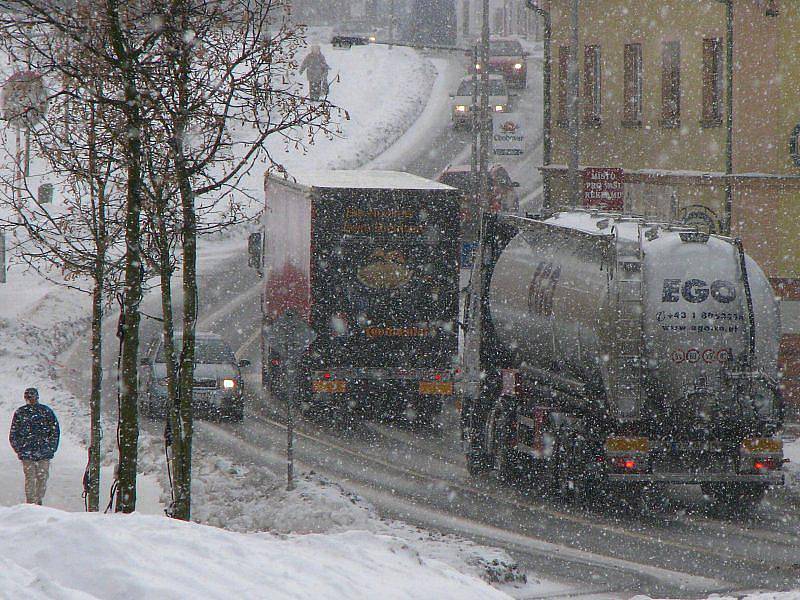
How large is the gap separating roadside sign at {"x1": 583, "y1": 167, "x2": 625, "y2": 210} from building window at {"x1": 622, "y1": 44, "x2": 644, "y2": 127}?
1021 centimetres

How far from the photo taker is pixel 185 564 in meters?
8.58

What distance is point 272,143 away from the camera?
5747cm

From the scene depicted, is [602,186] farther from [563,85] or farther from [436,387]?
[563,85]

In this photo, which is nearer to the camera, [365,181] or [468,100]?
[365,181]

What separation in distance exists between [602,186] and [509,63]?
36887 mm

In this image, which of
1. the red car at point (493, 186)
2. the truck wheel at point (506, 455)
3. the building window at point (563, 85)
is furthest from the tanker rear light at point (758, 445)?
the red car at point (493, 186)

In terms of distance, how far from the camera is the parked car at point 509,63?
6097 centimetres

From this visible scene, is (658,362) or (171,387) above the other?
(171,387)

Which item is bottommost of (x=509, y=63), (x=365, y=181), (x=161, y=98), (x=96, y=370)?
(x=96, y=370)

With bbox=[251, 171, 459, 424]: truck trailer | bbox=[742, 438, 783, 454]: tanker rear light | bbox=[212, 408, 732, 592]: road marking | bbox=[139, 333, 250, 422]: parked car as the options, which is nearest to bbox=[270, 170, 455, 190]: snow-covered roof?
bbox=[251, 171, 459, 424]: truck trailer

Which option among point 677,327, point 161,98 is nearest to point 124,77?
point 161,98

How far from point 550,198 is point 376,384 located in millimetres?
15496

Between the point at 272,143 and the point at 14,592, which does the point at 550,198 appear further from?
the point at 14,592

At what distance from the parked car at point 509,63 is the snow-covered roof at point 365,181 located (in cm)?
3606
